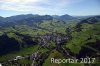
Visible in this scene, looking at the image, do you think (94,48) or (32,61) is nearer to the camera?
(32,61)

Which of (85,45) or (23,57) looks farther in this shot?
(85,45)

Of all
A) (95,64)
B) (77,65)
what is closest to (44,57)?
(77,65)

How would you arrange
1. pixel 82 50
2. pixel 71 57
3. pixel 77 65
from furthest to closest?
pixel 82 50, pixel 71 57, pixel 77 65

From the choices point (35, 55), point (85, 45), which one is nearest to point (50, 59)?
point (35, 55)

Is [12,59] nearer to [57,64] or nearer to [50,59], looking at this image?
[50,59]

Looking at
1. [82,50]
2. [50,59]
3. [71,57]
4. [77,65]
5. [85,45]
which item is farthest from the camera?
[85,45]

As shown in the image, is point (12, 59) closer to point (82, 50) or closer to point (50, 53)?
point (50, 53)

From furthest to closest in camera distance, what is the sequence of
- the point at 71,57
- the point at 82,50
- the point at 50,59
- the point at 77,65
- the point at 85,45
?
the point at 85,45 < the point at 82,50 < the point at 71,57 < the point at 50,59 < the point at 77,65

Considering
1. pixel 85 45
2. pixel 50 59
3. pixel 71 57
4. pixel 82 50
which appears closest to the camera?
pixel 50 59
